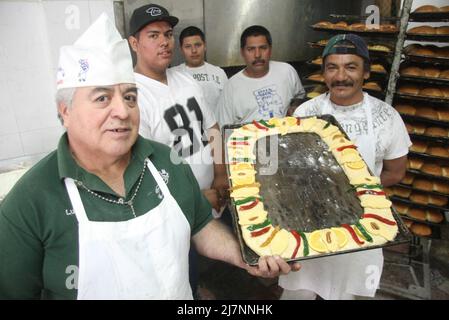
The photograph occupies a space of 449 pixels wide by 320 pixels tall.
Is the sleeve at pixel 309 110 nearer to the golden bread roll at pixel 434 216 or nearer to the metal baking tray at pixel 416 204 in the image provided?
the metal baking tray at pixel 416 204

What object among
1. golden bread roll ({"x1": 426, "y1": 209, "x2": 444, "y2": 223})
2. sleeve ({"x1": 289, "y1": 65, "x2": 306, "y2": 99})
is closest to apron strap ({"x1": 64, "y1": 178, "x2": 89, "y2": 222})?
sleeve ({"x1": 289, "y1": 65, "x2": 306, "y2": 99})

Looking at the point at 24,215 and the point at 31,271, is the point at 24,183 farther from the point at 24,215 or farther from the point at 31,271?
the point at 31,271

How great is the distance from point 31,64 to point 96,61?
1730 millimetres

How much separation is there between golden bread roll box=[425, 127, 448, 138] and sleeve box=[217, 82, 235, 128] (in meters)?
2.04

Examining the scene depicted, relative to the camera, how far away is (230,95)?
3.26 meters

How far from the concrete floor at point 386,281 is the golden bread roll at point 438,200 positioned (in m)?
0.51

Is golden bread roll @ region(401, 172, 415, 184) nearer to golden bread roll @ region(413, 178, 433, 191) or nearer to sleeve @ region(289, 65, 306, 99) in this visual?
golden bread roll @ region(413, 178, 433, 191)

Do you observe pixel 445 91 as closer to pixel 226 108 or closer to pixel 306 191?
pixel 226 108

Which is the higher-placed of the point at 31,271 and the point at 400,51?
the point at 400,51

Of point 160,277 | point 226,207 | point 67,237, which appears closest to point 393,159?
point 226,207

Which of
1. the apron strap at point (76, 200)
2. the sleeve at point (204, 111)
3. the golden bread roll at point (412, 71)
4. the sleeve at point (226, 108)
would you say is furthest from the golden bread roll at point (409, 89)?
the apron strap at point (76, 200)

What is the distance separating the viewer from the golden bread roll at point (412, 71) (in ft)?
10.9
